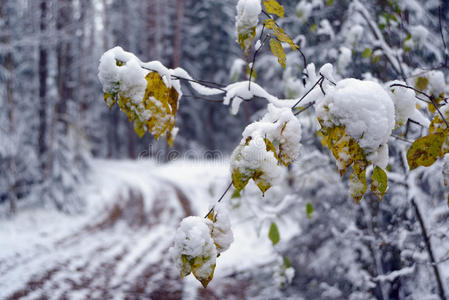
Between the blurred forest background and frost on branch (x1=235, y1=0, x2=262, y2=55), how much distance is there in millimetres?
690

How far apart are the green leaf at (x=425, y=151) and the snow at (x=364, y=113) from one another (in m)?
0.19

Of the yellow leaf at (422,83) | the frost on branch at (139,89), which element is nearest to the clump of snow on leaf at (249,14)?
the frost on branch at (139,89)

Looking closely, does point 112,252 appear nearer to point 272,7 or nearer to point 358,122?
point 272,7

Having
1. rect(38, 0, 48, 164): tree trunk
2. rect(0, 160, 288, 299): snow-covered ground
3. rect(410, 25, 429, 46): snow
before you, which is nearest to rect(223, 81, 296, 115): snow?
rect(0, 160, 288, 299): snow-covered ground

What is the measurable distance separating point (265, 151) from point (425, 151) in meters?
0.55

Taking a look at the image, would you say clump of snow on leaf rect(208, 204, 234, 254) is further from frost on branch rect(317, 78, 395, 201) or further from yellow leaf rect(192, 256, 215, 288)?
frost on branch rect(317, 78, 395, 201)

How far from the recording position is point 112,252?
21.2 ft

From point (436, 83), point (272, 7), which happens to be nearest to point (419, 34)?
point (436, 83)

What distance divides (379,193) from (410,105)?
1.38 feet

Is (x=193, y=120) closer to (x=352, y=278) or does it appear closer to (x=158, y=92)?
(x=352, y=278)

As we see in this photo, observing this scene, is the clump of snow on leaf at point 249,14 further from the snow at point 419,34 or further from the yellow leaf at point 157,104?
the snow at point 419,34

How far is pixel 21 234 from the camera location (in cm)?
721

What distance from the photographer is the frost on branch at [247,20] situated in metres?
1.28

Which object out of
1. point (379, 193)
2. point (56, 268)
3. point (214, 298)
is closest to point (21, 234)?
point (56, 268)
